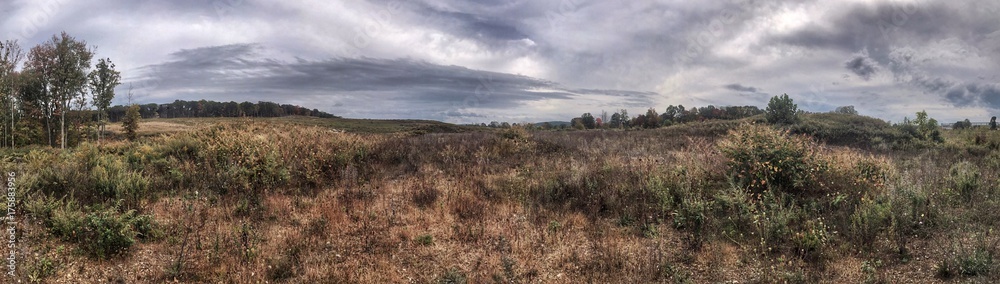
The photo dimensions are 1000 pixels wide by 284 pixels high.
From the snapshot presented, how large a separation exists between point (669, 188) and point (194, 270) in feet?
26.0

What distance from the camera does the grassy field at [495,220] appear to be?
5.05 meters

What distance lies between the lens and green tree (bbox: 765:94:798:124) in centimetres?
3775

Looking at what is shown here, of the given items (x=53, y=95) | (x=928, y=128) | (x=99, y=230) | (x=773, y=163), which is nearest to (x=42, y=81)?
(x=53, y=95)

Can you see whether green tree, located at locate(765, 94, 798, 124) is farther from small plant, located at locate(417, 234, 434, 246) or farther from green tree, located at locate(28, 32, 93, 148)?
green tree, located at locate(28, 32, 93, 148)

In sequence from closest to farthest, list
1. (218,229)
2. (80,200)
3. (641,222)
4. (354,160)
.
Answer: (218,229)
(80,200)
(641,222)
(354,160)

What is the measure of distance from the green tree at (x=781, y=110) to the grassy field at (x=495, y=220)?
31.7 metres

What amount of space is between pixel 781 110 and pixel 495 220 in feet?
136

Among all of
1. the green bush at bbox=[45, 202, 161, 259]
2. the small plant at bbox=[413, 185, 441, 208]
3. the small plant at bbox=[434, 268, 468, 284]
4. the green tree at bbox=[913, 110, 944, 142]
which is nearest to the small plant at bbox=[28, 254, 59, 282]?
the green bush at bbox=[45, 202, 161, 259]

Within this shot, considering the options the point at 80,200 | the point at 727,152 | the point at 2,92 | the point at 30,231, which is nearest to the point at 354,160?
the point at 80,200

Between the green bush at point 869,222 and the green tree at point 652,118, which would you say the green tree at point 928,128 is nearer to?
the green bush at point 869,222

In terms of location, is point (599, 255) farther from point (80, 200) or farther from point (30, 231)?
point (80, 200)

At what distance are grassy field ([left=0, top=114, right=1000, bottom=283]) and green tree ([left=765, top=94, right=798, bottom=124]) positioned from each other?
31730 millimetres

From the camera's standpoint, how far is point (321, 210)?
24.0 feet

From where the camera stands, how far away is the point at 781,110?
38500 millimetres
